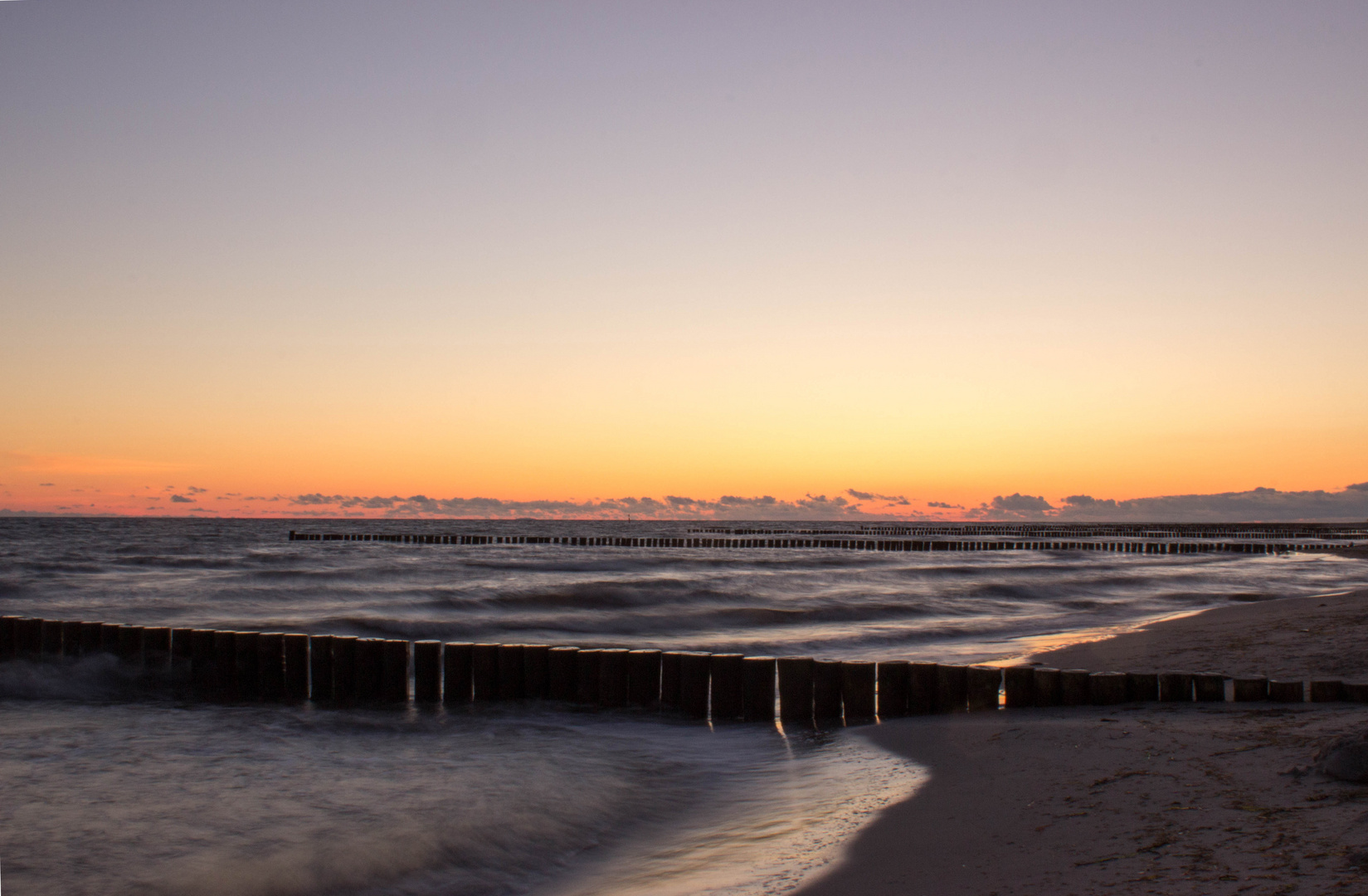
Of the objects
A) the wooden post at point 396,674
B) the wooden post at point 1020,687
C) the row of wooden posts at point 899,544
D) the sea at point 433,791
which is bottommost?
the row of wooden posts at point 899,544

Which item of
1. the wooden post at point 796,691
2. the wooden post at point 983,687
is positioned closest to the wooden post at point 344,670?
the wooden post at point 796,691

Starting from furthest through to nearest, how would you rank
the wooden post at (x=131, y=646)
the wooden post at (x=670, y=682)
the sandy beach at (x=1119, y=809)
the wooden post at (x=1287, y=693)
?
1. the wooden post at (x=131, y=646)
2. the wooden post at (x=670, y=682)
3. the wooden post at (x=1287, y=693)
4. the sandy beach at (x=1119, y=809)

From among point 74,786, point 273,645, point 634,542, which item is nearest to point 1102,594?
point 273,645

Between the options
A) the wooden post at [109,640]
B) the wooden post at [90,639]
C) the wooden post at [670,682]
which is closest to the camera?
the wooden post at [670,682]

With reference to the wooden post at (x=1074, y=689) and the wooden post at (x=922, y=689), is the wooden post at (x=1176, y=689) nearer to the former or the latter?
the wooden post at (x=1074, y=689)

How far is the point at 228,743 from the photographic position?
25.5ft

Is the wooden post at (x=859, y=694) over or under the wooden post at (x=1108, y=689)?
under

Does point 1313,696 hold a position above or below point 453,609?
above

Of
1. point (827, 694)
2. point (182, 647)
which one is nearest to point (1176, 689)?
point (827, 694)

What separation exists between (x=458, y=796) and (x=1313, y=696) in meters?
5.78

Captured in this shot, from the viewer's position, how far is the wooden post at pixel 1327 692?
6152mm

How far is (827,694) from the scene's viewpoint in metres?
7.84

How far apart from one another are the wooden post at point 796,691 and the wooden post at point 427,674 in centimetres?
342

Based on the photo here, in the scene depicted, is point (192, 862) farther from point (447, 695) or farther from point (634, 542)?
point (634, 542)
